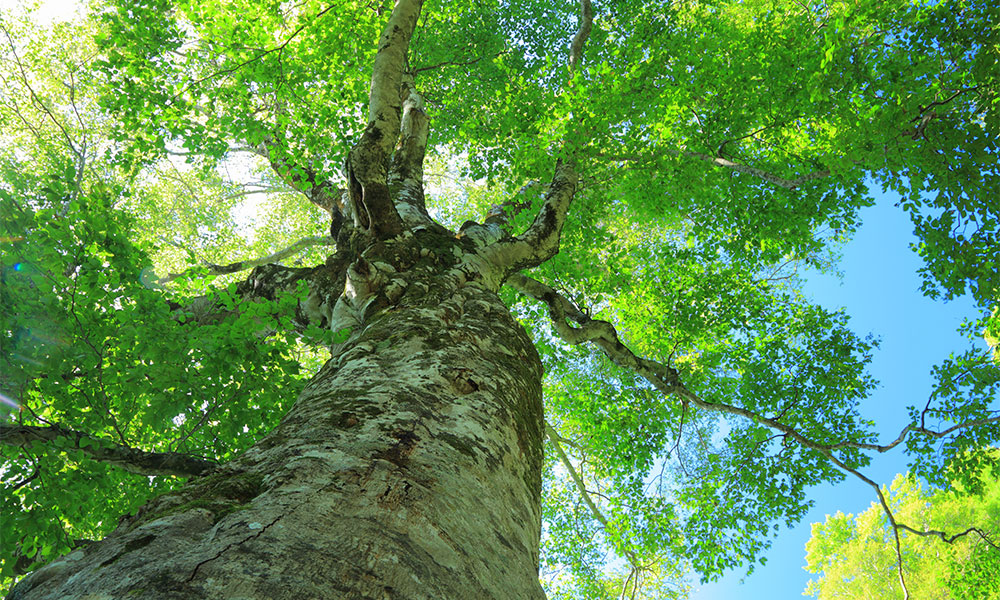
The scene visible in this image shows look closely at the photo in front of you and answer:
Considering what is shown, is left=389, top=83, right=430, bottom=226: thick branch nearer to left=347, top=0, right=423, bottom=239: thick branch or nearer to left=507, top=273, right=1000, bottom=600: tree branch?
left=347, top=0, right=423, bottom=239: thick branch

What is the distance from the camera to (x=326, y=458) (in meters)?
1.46

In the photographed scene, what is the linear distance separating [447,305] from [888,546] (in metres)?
20.8

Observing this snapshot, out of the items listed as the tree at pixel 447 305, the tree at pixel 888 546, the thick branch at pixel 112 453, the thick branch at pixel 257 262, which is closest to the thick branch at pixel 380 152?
the tree at pixel 447 305

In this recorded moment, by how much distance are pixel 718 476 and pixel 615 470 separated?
1.57m

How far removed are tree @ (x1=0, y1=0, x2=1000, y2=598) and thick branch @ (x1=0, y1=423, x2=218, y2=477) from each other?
0.06 feet

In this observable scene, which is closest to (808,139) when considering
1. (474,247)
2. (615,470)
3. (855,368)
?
(855,368)

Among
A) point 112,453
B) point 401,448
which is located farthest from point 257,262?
point 401,448

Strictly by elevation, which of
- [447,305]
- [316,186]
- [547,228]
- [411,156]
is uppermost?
[411,156]

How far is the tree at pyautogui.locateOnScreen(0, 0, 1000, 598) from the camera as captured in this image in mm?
1370

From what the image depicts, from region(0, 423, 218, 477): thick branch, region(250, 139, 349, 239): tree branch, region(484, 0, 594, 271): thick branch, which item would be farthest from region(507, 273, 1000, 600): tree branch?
region(0, 423, 218, 477): thick branch

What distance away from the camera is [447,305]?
131 inches

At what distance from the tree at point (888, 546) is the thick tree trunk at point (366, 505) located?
16.2 m

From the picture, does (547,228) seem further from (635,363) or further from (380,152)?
(635,363)

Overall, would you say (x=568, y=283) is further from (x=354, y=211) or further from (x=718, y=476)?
(x=354, y=211)
